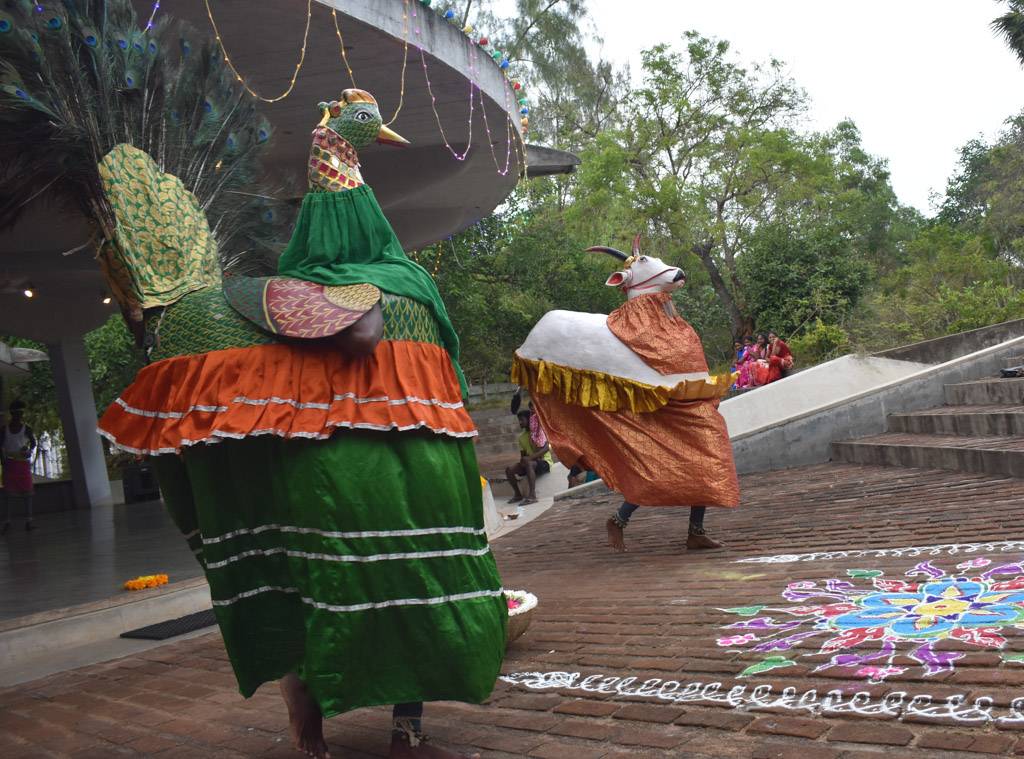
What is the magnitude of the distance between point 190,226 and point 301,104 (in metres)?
7.72

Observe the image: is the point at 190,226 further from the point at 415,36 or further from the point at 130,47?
the point at 415,36

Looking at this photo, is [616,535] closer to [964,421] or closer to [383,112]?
[964,421]

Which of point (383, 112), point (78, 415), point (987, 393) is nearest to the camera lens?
point (987, 393)

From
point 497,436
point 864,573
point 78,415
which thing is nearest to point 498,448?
point 497,436

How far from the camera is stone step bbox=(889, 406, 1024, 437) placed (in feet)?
28.6

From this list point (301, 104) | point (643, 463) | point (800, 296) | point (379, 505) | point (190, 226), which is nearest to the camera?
point (379, 505)

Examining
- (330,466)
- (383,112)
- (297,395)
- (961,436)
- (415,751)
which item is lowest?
(415,751)

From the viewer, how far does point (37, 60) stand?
651 centimetres

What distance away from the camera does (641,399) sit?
6.88 m

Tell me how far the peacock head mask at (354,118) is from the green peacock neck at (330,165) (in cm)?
10

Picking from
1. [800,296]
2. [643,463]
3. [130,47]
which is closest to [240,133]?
[130,47]

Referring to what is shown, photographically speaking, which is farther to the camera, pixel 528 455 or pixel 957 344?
pixel 957 344

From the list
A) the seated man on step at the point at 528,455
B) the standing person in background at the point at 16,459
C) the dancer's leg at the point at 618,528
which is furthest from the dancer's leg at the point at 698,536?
the standing person in background at the point at 16,459

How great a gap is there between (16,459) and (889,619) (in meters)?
13.3
